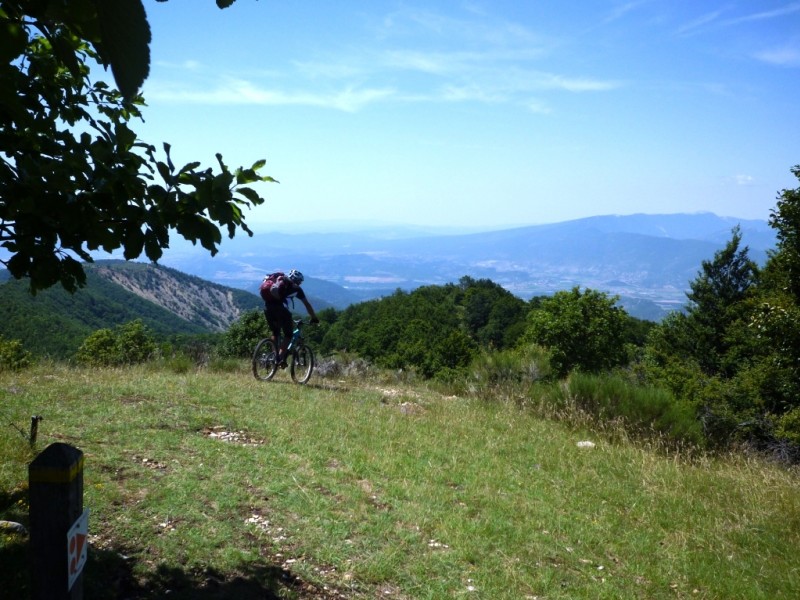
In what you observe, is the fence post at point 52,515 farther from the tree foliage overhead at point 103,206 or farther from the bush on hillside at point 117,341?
the bush on hillside at point 117,341

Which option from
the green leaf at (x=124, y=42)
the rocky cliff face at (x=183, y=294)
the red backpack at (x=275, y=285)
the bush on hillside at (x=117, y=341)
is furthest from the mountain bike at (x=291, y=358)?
the rocky cliff face at (x=183, y=294)

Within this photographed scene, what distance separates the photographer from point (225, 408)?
24.1 feet

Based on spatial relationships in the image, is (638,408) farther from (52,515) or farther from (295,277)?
(52,515)

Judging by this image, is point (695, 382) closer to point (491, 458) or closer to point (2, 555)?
point (491, 458)

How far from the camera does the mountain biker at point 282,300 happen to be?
9477mm

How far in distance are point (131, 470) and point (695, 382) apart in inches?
1048

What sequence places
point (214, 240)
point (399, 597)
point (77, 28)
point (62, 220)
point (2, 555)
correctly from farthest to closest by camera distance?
point (399, 597), point (2, 555), point (214, 240), point (62, 220), point (77, 28)

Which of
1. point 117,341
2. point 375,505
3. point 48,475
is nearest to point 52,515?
point 48,475

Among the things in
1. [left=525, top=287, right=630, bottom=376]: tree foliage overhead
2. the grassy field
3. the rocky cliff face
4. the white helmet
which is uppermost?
the white helmet

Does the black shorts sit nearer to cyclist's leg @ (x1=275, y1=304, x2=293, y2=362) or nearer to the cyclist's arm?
cyclist's leg @ (x1=275, y1=304, x2=293, y2=362)

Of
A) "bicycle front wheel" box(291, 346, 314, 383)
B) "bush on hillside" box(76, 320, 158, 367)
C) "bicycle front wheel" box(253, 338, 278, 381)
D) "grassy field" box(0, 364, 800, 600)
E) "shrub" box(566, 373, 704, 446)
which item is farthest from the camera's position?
"bush on hillside" box(76, 320, 158, 367)

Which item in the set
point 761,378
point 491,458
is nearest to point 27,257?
point 491,458

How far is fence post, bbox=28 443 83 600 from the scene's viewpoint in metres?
1.69

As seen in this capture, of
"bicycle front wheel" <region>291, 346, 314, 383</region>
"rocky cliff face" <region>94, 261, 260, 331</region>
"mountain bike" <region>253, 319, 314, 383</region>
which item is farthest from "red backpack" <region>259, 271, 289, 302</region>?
"rocky cliff face" <region>94, 261, 260, 331</region>
